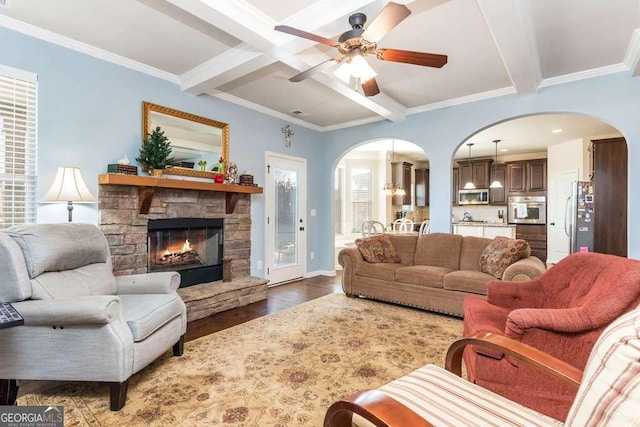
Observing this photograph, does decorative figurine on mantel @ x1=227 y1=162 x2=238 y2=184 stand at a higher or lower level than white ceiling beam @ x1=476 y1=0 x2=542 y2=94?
lower

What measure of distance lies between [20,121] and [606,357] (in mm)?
4103

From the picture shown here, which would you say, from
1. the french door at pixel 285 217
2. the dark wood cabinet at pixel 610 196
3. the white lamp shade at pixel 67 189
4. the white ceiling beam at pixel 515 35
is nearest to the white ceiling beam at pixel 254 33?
the white ceiling beam at pixel 515 35

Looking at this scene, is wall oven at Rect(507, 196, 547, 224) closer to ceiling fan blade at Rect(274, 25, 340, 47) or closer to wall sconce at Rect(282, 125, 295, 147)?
wall sconce at Rect(282, 125, 295, 147)

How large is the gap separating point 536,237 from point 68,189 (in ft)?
28.6

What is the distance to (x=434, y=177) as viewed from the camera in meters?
4.74

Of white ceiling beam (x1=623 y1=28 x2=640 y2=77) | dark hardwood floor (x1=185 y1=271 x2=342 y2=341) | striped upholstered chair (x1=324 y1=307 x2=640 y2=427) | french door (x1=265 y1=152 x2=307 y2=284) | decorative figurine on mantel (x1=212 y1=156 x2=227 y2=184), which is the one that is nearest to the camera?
striped upholstered chair (x1=324 y1=307 x2=640 y2=427)

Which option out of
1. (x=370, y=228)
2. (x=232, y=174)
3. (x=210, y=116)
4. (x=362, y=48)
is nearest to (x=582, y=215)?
(x=370, y=228)

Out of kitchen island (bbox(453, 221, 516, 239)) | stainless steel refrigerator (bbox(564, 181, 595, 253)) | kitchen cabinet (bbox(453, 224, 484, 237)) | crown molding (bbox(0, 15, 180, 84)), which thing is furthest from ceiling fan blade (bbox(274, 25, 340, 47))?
kitchen cabinet (bbox(453, 224, 484, 237))

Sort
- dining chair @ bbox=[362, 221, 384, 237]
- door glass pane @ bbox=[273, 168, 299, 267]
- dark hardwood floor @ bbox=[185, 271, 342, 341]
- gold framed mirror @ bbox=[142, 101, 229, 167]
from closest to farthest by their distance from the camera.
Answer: dark hardwood floor @ bbox=[185, 271, 342, 341]
gold framed mirror @ bbox=[142, 101, 229, 167]
door glass pane @ bbox=[273, 168, 299, 267]
dining chair @ bbox=[362, 221, 384, 237]

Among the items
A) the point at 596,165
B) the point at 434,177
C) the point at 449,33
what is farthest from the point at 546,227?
the point at 449,33

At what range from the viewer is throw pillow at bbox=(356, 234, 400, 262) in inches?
170

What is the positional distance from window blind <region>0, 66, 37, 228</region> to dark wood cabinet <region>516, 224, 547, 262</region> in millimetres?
8920

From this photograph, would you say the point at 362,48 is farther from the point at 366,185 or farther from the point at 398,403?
the point at 366,185

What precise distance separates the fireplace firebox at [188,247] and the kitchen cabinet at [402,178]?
17.1 feet
